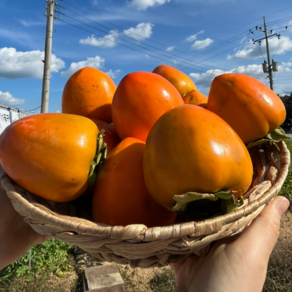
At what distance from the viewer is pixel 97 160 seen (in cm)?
108

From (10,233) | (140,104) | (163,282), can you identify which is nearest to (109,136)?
(140,104)

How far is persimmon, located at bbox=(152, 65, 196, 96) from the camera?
1.68m

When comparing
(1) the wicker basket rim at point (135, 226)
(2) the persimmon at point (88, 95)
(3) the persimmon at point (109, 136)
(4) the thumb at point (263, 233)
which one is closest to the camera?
(1) the wicker basket rim at point (135, 226)

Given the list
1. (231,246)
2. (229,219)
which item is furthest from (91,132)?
(231,246)

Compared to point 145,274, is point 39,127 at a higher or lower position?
higher

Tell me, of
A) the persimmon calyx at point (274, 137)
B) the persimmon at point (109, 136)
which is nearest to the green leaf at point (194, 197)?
the persimmon calyx at point (274, 137)

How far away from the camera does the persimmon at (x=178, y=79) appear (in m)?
1.68

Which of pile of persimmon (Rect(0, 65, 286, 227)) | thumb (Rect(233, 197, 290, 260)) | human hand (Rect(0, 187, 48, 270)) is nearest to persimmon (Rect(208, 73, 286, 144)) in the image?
pile of persimmon (Rect(0, 65, 286, 227))

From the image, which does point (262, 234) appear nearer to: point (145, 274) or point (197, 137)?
point (197, 137)

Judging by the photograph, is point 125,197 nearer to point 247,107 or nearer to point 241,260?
point 241,260

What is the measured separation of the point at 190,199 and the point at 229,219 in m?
0.13

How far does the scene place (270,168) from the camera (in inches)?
47.7

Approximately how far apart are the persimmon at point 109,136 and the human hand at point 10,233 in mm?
555

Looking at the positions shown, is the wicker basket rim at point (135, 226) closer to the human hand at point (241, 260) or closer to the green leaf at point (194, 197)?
the green leaf at point (194, 197)
